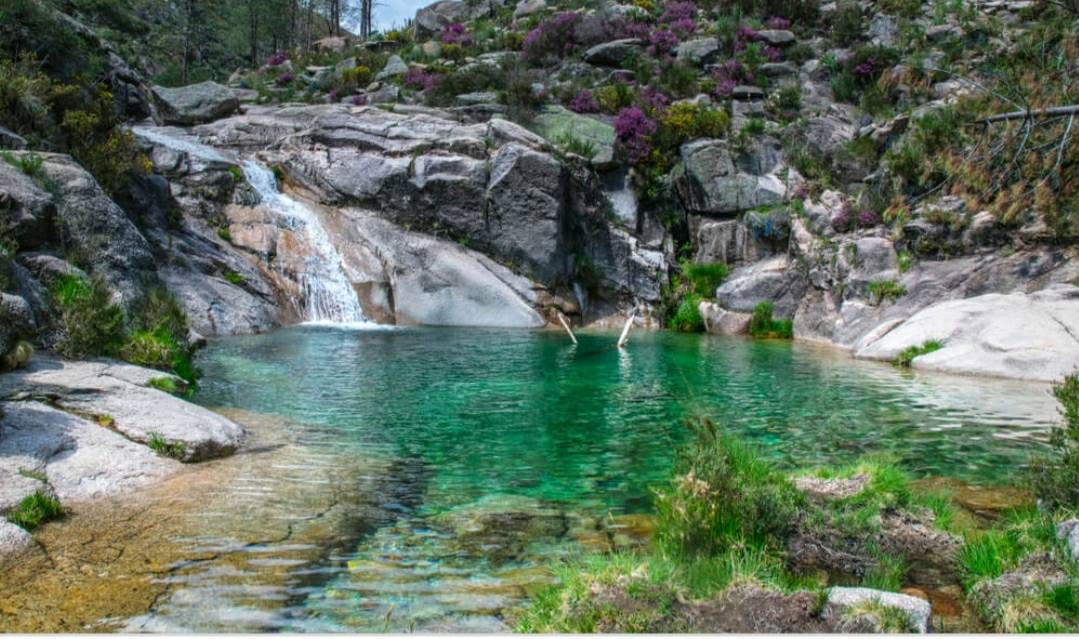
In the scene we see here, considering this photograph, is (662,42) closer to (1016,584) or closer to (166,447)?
(166,447)

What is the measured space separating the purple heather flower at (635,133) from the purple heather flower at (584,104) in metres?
2.75

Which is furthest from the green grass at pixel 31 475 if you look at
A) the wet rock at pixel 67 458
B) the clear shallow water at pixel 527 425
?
the clear shallow water at pixel 527 425

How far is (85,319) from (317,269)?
17.0 m

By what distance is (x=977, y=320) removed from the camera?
18188 mm

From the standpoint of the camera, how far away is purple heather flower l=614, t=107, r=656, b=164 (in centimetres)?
3328

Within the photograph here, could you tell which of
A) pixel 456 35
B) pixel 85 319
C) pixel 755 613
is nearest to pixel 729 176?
pixel 456 35

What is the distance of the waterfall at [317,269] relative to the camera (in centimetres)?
2636

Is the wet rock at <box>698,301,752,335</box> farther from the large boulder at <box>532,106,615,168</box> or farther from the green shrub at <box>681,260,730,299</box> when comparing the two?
the large boulder at <box>532,106,615,168</box>

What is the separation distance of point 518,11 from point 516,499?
2018 inches

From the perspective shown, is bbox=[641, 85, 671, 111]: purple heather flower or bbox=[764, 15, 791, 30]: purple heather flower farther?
bbox=[764, 15, 791, 30]: purple heather flower

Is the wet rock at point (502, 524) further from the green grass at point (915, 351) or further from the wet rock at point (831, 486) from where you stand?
the green grass at point (915, 351)

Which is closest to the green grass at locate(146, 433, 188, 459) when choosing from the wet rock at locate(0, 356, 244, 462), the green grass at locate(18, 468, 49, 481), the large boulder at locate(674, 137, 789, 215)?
the wet rock at locate(0, 356, 244, 462)

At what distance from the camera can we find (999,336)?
55.3 ft

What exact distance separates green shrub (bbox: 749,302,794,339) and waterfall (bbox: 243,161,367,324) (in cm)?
1527
